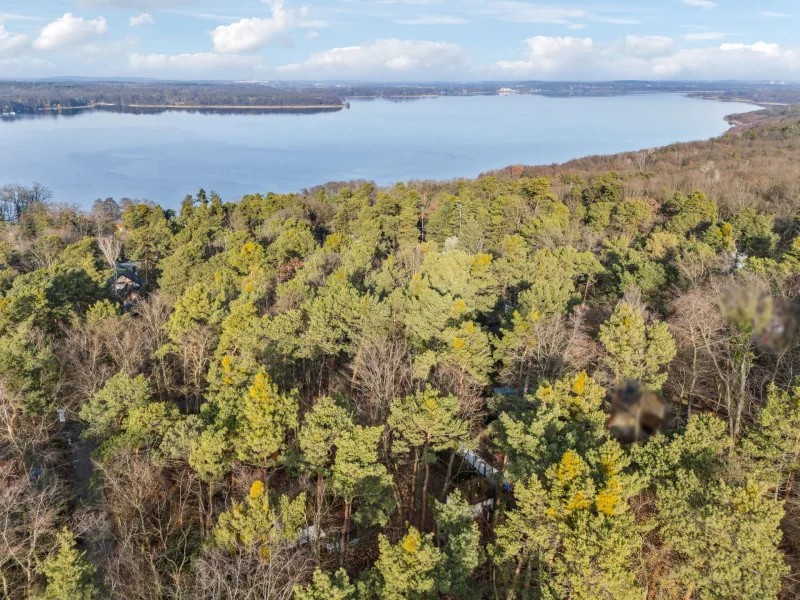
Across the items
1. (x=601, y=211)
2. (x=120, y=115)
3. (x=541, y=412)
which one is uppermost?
(x=120, y=115)

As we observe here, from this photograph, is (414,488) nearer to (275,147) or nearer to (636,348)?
(636,348)

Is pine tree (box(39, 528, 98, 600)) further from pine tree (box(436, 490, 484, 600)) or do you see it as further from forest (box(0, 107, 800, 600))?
pine tree (box(436, 490, 484, 600))

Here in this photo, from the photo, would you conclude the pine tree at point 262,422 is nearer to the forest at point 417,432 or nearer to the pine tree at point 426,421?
the forest at point 417,432

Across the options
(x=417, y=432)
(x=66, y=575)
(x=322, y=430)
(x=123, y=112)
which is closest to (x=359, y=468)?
(x=322, y=430)

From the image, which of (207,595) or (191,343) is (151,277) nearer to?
(191,343)

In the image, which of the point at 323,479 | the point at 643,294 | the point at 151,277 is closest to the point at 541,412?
the point at 323,479
